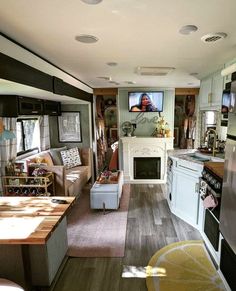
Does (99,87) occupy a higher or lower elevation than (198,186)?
higher

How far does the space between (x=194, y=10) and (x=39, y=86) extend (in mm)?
1712

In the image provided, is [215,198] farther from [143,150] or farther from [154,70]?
[143,150]

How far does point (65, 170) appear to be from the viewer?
4.11m

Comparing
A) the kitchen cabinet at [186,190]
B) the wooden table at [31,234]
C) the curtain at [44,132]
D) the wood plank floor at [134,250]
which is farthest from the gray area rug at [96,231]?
→ the curtain at [44,132]

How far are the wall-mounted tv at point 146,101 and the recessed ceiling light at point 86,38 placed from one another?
3.43 m

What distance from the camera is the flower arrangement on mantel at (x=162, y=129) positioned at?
5475 millimetres

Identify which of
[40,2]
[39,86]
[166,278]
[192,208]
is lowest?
[166,278]

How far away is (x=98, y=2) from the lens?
1.27 meters

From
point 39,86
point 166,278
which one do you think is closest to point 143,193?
point 166,278

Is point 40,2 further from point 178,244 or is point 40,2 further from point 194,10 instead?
point 178,244

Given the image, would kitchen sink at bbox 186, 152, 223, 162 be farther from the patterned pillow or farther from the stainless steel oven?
the patterned pillow

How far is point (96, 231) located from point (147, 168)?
2.67 metres

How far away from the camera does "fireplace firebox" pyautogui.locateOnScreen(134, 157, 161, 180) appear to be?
551cm

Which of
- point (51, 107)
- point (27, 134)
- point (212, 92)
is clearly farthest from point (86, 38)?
point (27, 134)
